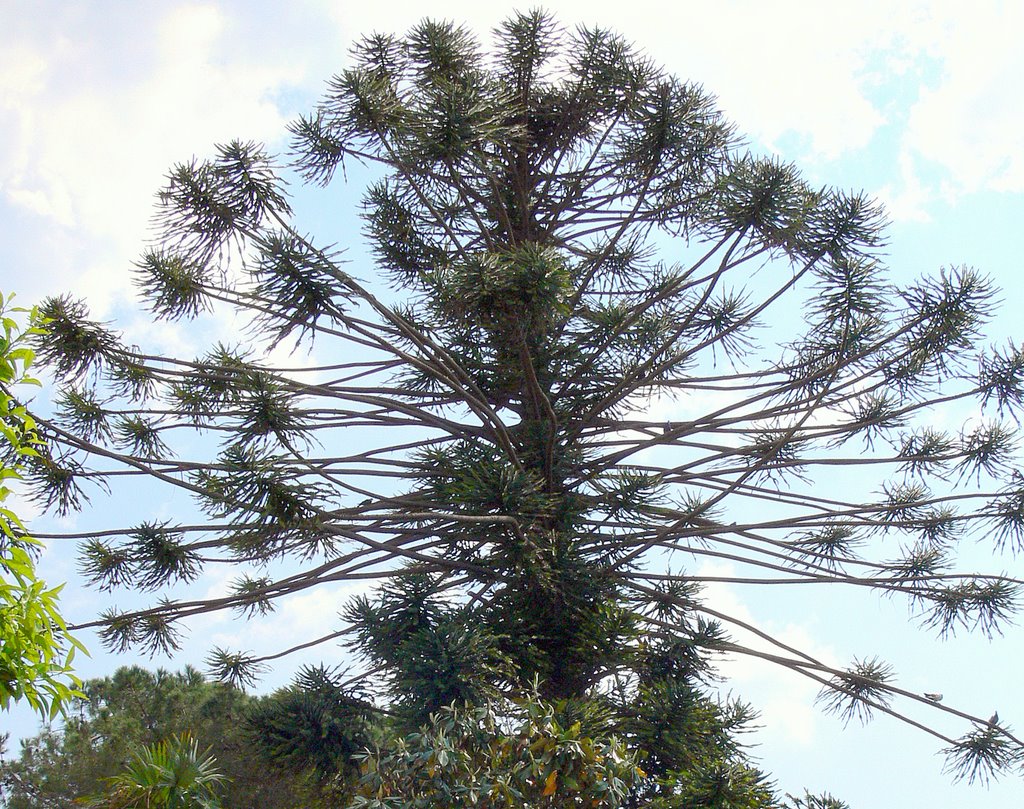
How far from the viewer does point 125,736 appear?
1141 cm

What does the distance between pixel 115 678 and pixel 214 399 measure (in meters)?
5.47

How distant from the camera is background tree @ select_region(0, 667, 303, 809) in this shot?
10336mm

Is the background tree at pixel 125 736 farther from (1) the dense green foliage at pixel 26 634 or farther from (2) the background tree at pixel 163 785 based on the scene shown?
(1) the dense green foliage at pixel 26 634

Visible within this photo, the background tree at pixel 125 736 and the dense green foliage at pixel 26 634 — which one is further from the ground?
the background tree at pixel 125 736

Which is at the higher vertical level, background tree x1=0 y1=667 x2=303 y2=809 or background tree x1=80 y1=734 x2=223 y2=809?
background tree x1=0 y1=667 x2=303 y2=809

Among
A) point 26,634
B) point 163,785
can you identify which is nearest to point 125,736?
point 163,785

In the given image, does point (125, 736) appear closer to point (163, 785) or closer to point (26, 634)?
point (163, 785)

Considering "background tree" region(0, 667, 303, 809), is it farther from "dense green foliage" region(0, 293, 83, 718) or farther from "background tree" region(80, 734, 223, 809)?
"dense green foliage" region(0, 293, 83, 718)

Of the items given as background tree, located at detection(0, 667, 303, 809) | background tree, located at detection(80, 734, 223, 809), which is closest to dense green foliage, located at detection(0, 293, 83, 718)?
background tree, located at detection(80, 734, 223, 809)

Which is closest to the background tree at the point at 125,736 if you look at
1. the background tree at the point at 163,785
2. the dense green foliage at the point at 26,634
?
the background tree at the point at 163,785

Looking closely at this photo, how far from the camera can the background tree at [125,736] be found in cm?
1034

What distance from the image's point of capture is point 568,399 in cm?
915

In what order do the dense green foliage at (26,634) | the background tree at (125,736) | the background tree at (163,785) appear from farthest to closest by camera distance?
the background tree at (125,736) < the background tree at (163,785) < the dense green foliage at (26,634)

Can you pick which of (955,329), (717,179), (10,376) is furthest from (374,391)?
(10,376)
